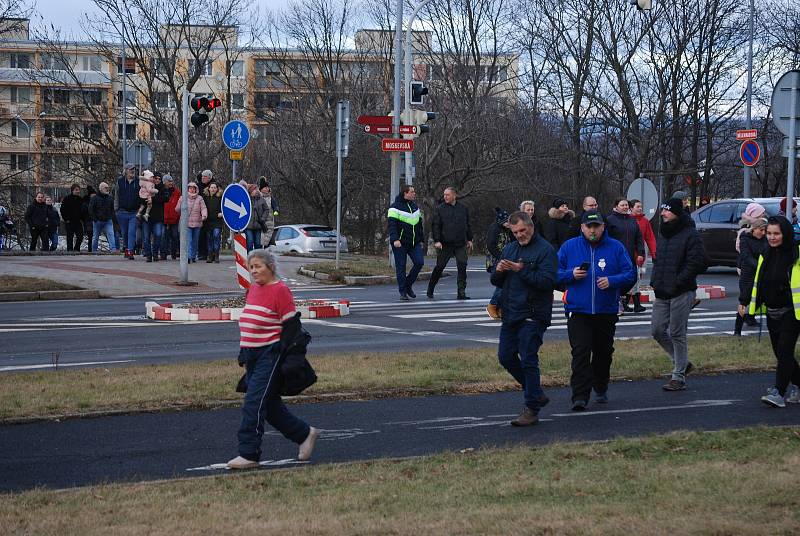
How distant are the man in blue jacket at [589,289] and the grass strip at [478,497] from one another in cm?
221

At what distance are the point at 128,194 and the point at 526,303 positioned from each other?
65.5 ft

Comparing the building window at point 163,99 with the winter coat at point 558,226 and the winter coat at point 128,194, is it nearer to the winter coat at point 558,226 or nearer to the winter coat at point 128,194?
the winter coat at point 128,194

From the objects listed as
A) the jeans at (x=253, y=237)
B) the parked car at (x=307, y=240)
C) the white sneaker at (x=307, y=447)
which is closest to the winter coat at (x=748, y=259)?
the white sneaker at (x=307, y=447)

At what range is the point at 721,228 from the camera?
97.8 ft

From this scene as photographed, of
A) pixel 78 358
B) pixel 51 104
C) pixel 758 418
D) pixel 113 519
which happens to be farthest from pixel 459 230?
pixel 51 104

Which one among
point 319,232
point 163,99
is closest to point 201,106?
point 319,232

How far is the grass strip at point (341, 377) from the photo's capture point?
10883mm

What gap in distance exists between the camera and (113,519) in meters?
6.65

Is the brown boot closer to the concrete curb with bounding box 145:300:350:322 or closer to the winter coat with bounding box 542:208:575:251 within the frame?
the winter coat with bounding box 542:208:575:251

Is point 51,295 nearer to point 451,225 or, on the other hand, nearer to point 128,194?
point 128,194

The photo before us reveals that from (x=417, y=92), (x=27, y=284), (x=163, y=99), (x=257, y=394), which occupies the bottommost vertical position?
(x=27, y=284)

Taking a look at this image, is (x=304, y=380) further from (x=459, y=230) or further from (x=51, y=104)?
(x=51, y=104)

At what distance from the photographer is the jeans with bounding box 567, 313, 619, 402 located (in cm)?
1091

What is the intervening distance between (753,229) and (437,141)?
105ft
